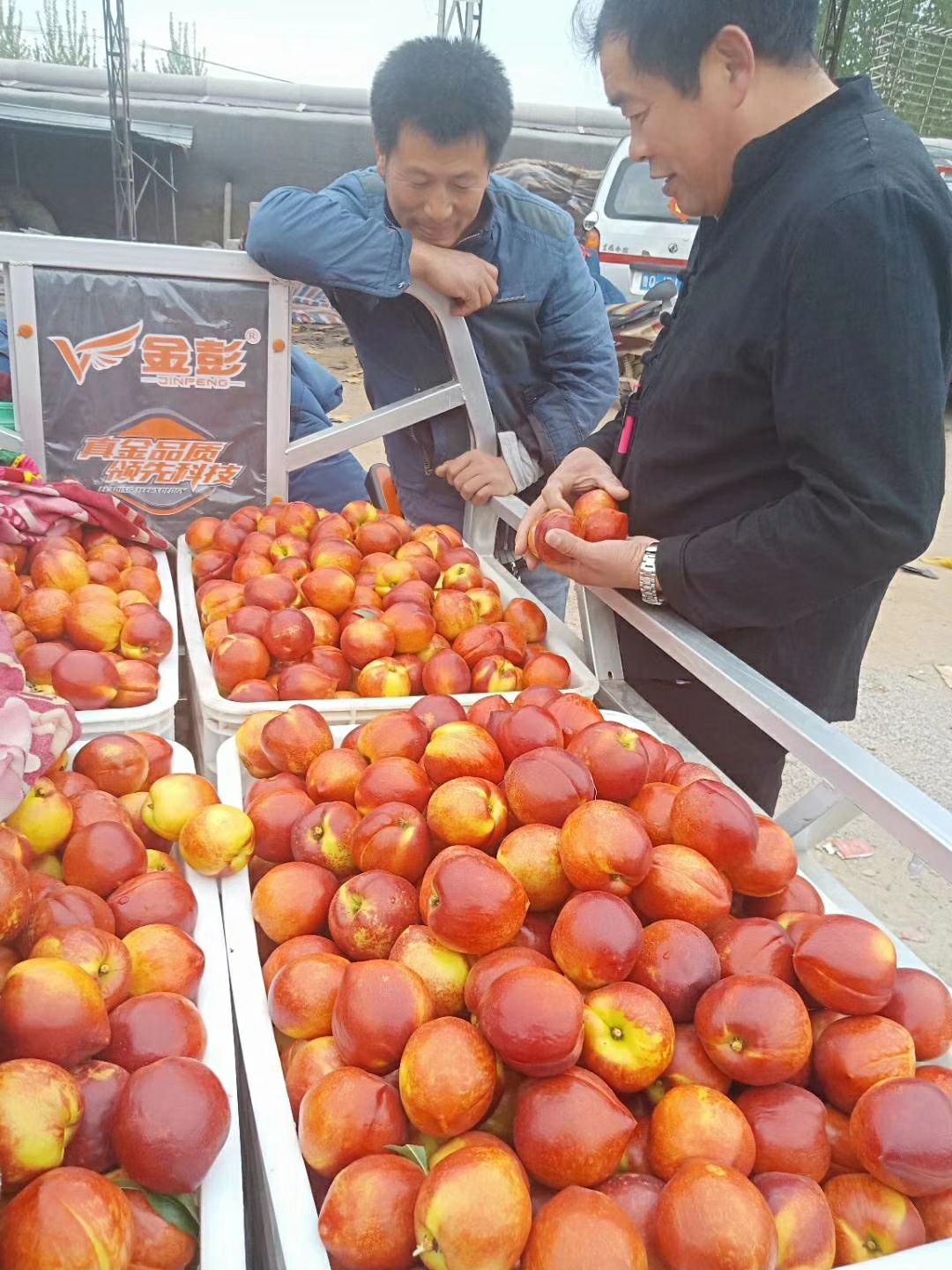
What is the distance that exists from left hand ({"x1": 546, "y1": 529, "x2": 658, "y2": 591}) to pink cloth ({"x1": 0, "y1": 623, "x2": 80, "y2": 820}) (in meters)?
1.09

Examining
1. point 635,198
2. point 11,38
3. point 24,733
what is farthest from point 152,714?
point 11,38

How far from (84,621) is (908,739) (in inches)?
170

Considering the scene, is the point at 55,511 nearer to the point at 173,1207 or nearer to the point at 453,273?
the point at 453,273

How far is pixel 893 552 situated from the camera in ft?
5.35

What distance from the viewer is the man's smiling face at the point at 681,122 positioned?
5.58ft

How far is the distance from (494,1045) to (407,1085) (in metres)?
0.11

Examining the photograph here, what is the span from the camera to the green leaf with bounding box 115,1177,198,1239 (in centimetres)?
98

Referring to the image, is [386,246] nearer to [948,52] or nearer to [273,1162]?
[273,1162]

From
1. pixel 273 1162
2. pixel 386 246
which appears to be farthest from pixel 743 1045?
pixel 386 246

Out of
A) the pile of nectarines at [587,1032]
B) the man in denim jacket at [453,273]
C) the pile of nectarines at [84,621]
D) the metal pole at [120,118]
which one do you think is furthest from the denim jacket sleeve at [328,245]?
the metal pole at [120,118]

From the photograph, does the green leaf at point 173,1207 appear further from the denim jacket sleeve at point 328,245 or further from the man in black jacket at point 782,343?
the denim jacket sleeve at point 328,245

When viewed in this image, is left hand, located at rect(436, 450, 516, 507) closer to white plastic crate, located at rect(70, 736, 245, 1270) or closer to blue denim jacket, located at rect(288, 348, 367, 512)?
blue denim jacket, located at rect(288, 348, 367, 512)

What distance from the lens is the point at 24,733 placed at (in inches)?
54.5

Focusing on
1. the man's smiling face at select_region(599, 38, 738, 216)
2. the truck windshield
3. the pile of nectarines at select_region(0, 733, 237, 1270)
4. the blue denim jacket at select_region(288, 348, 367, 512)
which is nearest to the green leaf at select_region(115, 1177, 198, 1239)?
the pile of nectarines at select_region(0, 733, 237, 1270)
